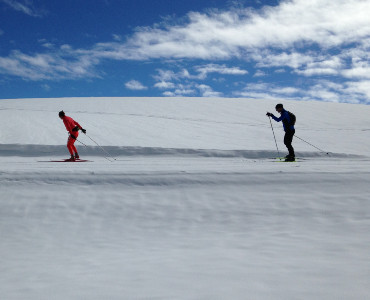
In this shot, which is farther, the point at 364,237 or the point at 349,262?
the point at 364,237

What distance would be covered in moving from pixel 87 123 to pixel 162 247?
9.61 meters

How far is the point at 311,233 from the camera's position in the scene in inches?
141

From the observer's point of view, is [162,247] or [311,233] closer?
[162,247]

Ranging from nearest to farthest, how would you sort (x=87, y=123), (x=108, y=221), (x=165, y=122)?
(x=108, y=221) → (x=87, y=123) → (x=165, y=122)

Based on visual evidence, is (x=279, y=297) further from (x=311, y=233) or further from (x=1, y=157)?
(x=1, y=157)

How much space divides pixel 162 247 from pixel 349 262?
1.53m

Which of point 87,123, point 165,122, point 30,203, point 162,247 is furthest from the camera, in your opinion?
point 165,122

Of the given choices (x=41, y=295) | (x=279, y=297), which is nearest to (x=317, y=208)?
(x=279, y=297)

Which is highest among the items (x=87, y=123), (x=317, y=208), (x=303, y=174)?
(x=87, y=123)

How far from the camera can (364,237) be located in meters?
3.42

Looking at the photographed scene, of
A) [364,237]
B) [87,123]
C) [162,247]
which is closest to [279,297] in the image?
[162,247]

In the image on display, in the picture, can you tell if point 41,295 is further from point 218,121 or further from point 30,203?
point 218,121

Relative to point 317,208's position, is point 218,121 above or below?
above

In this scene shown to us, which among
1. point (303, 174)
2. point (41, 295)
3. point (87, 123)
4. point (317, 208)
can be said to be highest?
point (87, 123)
